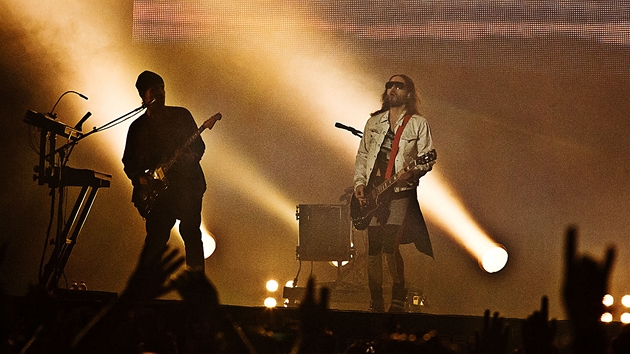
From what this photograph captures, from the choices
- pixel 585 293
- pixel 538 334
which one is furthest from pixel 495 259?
pixel 585 293

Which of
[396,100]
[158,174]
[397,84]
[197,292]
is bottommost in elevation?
[197,292]

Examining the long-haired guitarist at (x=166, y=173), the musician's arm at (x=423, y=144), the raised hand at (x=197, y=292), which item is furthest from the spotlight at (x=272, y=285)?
the raised hand at (x=197, y=292)

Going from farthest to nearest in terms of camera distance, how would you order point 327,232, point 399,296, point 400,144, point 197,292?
point 327,232, point 400,144, point 399,296, point 197,292

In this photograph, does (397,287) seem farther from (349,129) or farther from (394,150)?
(349,129)

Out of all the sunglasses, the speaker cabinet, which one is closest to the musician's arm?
the sunglasses

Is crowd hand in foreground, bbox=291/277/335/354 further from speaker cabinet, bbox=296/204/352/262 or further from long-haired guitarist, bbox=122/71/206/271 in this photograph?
speaker cabinet, bbox=296/204/352/262

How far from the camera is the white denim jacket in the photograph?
602cm

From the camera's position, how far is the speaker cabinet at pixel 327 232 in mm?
6742

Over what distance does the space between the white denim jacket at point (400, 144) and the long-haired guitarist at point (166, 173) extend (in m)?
1.15

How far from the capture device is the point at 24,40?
302 inches

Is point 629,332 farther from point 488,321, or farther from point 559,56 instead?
point 559,56

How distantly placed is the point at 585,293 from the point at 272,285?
6.22m

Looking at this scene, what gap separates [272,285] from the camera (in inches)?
295

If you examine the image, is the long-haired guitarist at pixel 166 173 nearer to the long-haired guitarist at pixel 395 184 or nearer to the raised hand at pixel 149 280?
the long-haired guitarist at pixel 395 184
